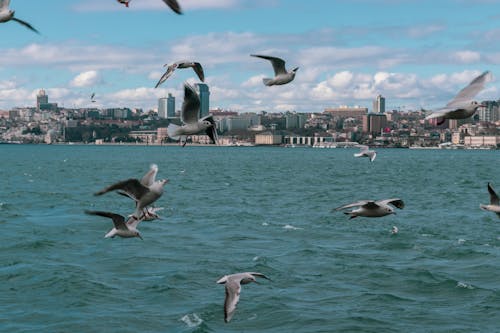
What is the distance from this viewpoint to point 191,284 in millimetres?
23031

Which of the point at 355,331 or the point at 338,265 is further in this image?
the point at 338,265

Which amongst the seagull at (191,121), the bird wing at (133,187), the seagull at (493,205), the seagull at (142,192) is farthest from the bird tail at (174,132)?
the seagull at (493,205)

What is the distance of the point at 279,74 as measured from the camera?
14234 millimetres

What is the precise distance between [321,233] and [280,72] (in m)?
20.0

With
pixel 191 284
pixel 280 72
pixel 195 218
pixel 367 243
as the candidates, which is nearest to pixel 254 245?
pixel 367 243

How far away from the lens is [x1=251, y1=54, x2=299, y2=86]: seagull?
1394 centimetres

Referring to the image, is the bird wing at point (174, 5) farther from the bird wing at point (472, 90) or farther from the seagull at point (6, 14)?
the bird wing at point (472, 90)

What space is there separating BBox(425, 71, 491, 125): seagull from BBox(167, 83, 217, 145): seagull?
292 cm

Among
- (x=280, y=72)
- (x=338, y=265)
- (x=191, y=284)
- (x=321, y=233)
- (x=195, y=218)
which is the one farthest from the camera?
(x=195, y=218)

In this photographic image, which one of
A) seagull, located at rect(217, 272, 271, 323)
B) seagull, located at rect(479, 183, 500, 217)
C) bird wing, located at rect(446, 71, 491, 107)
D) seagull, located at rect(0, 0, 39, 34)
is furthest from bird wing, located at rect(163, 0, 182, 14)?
seagull, located at rect(479, 183, 500, 217)

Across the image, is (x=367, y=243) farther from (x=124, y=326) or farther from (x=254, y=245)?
(x=124, y=326)

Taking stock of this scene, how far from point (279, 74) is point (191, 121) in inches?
132

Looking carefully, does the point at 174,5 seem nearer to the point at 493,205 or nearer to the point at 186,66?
the point at 186,66

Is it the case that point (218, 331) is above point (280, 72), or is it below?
below
